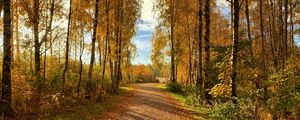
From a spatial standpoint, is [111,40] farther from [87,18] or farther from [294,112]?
[294,112]

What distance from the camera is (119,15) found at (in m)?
27.1

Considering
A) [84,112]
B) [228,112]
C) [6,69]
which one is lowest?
[84,112]

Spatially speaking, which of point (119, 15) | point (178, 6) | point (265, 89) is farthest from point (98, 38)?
point (265, 89)

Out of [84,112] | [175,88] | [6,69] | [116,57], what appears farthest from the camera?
[175,88]

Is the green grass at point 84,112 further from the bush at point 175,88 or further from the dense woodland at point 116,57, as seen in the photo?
the bush at point 175,88

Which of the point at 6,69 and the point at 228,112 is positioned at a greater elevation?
the point at 6,69

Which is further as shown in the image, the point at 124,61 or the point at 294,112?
the point at 124,61

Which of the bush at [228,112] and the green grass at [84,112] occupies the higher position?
the bush at [228,112]

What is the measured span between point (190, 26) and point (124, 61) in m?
11.2

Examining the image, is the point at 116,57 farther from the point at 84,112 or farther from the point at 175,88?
the point at 84,112

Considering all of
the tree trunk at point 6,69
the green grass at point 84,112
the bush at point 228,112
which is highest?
the tree trunk at point 6,69

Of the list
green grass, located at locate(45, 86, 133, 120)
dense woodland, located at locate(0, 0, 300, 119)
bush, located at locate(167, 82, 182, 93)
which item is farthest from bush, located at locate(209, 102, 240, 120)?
bush, located at locate(167, 82, 182, 93)

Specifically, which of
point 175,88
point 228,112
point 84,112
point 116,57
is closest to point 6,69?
point 84,112

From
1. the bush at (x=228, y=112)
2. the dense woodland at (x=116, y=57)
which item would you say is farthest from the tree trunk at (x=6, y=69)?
the bush at (x=228, y=112)
